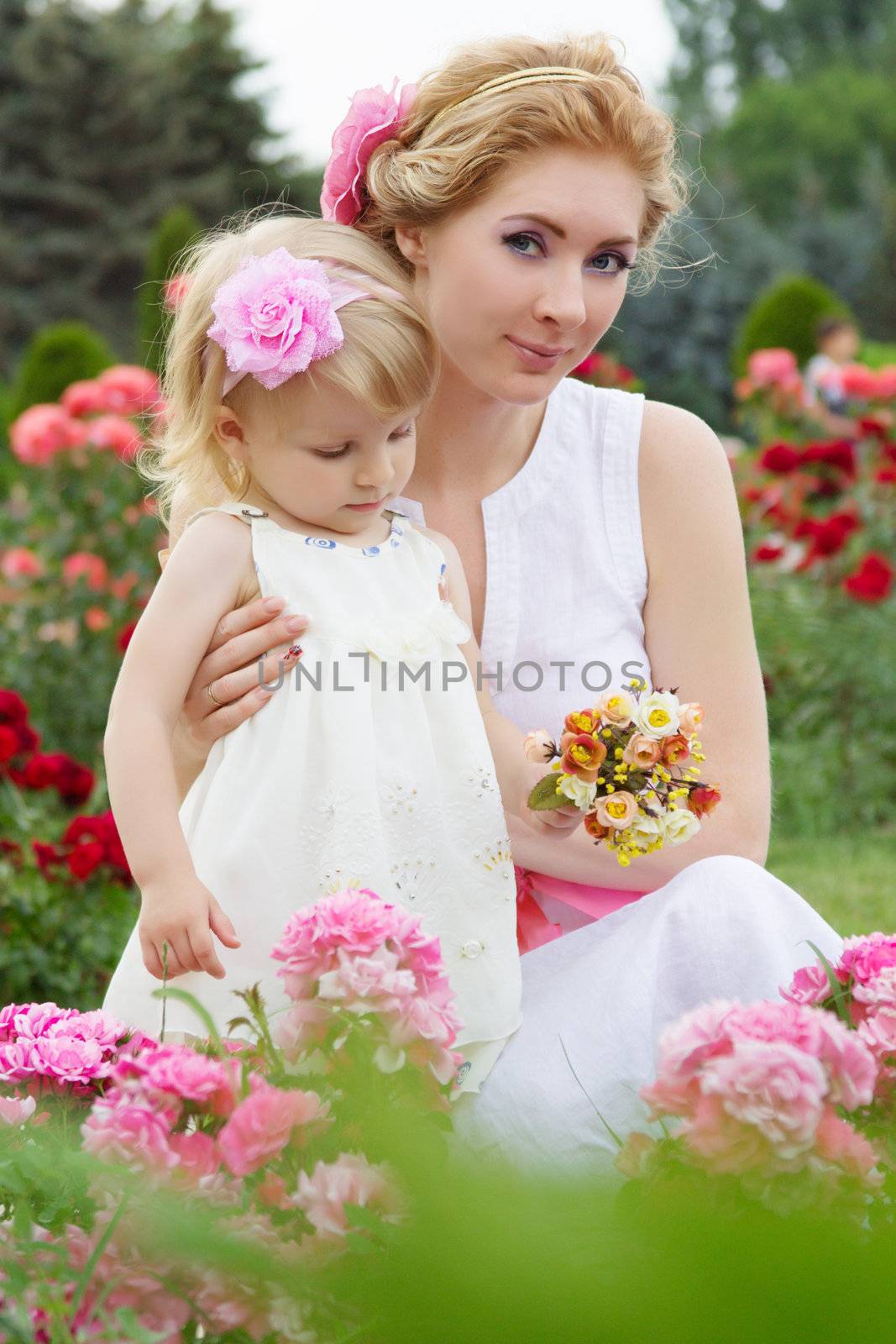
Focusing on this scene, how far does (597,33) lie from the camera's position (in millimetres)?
2094

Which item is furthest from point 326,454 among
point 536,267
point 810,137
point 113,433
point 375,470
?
point 810,137

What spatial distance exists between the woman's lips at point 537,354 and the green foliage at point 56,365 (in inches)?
455

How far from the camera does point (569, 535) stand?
7.11ft

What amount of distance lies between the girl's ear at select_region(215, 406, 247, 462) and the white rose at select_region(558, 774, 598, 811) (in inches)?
28.9

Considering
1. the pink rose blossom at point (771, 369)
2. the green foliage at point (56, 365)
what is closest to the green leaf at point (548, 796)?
the pink rose blossom at point (771, 369)

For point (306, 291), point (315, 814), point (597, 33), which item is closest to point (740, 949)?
point (315, 814)

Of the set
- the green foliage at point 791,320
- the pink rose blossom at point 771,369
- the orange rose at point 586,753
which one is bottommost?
the orange rose at point 586,753

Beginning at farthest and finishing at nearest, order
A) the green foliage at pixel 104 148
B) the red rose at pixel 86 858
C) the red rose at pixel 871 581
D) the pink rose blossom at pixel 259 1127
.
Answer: the green foliage at pixel 104 148, the red rose at pixel 871 581, the red rose at pixel 86 858, the pink rose blossom at pixel 259 1127

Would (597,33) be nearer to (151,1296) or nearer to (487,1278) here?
(151,1296)

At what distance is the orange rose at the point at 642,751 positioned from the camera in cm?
133

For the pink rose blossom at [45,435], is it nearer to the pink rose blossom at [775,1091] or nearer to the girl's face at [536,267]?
the girl's face at [536,267]

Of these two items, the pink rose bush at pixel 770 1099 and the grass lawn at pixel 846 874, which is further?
the grass lawn at pixel 846 874

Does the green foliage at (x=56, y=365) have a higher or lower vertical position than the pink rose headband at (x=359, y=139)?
higher

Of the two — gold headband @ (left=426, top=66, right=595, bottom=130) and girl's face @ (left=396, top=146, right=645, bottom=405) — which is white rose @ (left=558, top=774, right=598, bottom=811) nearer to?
girl's face @ (left=396, top=146, right=645, bottom=405)
